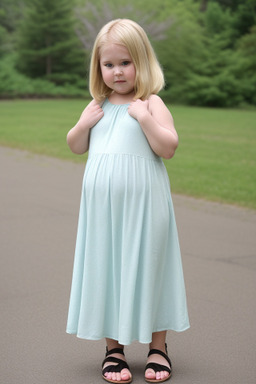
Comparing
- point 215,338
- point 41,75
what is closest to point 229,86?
point 41,75

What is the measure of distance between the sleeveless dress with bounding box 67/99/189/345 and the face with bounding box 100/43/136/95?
0.10m

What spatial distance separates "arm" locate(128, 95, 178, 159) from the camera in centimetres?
286

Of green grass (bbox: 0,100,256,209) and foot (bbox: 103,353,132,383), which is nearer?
foot (bbox: 103,353,132,383)

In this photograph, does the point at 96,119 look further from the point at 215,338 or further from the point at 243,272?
the point at 243,272

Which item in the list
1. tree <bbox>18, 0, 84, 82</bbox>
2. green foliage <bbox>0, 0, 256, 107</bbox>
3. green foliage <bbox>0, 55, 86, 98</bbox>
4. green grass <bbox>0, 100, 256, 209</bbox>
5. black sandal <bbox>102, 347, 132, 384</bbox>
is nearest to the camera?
black sandal <bbox>102, 347, 132, 384</bbox>

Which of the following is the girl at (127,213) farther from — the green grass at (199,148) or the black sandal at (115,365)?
the green grass at (199,148)

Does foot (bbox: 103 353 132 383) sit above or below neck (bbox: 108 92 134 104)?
below

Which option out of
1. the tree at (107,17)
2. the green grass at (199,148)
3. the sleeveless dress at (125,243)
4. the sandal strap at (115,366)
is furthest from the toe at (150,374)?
the tree at (107,17)

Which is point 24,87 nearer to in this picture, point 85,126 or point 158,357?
point 85,126

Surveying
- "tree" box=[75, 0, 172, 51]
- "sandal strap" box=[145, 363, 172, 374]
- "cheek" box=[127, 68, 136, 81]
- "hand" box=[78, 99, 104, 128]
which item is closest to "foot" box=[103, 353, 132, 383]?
"sandal strap" box=[145, 363, 172, 374]

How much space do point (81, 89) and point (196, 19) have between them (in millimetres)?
11056

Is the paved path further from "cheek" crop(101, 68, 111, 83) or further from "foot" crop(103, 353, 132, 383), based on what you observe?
"cheek" crop(101, 68, 111, 83)

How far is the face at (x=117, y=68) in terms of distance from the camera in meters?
2.93

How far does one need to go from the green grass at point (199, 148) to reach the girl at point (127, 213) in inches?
193
